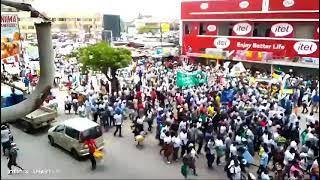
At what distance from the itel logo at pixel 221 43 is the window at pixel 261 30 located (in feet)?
8.97

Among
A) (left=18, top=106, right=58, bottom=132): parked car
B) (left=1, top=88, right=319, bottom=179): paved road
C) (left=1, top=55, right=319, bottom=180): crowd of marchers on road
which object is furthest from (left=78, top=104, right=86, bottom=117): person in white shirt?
(left=1, top=88, right=319, bottom=179): paved road

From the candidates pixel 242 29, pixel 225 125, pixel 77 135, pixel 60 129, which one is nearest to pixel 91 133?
pixel 77 135

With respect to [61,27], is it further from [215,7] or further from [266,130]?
[266,130]

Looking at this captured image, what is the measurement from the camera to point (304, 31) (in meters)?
30.3

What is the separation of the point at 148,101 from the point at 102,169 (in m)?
7.02

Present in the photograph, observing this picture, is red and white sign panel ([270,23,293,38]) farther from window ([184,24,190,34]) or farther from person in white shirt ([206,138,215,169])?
person in white shirt ([206,138,215,169])

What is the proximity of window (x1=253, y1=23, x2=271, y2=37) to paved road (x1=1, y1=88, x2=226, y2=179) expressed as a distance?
20863mm

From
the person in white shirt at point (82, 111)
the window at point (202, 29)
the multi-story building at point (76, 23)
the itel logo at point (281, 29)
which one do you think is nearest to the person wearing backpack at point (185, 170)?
the person in white shirt at point (82, 111)

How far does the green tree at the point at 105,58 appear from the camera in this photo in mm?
22750

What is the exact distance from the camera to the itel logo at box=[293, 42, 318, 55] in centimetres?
2927

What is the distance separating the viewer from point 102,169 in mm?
12914

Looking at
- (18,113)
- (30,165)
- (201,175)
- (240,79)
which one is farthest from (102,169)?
(240,79)

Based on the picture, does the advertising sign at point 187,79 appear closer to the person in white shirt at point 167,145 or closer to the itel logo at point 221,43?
the person in white shirt at point 167,145

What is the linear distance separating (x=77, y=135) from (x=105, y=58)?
32.0 ft
